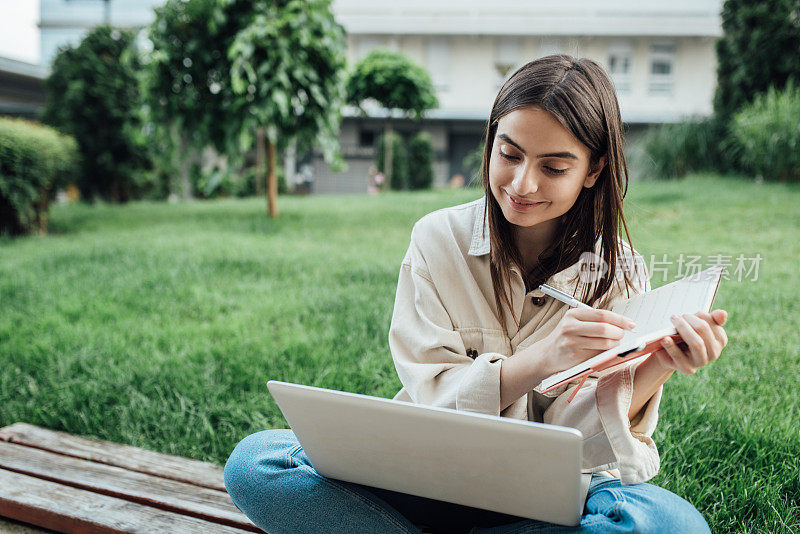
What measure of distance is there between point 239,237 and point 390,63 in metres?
7.24

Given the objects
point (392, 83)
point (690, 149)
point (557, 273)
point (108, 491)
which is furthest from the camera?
point (392, 83)

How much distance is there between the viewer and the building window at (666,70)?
18078 millimetres

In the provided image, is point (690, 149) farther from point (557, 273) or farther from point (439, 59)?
point (439, 59)

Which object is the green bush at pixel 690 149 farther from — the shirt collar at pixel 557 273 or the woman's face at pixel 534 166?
the woman's face at pixel 534 166

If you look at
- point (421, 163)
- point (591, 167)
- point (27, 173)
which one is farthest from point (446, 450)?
point (421, 163)

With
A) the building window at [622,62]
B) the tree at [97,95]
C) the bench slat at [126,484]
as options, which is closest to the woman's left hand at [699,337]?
the bench slat at [126,484]

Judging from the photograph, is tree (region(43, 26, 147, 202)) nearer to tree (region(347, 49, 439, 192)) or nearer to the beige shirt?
tree (region(347, 49, 439, 192))

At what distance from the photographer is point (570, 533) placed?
1027mm

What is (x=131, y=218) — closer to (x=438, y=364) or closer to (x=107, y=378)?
(x=107, y=378)

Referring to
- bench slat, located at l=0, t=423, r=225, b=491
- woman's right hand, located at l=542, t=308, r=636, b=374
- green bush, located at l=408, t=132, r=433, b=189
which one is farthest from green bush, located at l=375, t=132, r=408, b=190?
woman's right hand, located at l=542, t=308, r=636, b=374

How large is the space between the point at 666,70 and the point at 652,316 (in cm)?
1966

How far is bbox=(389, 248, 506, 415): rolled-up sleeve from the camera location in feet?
3.78

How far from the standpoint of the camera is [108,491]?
162cm

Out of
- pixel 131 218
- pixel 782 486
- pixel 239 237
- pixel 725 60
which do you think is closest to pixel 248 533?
pixel 782 486
